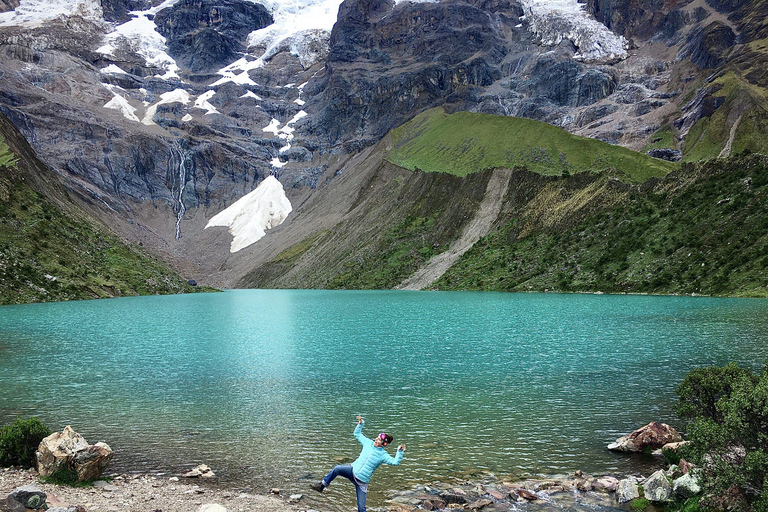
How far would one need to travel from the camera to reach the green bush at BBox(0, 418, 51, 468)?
20.1m

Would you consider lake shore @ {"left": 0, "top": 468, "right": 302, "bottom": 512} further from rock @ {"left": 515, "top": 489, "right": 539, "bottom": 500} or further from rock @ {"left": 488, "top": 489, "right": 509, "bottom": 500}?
rock @ {"left": 515, "top": 489, "right": 539, "bottom": 500}

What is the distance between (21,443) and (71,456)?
120 inches

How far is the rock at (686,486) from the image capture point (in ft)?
52.6

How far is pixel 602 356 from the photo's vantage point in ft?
130

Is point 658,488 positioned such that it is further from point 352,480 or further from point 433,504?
point 352,480

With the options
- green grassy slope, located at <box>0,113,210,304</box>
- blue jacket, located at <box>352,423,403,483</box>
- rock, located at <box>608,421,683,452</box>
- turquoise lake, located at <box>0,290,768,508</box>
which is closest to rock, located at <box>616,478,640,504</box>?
turquoise lake, located at <box>0,290,768,508</box>

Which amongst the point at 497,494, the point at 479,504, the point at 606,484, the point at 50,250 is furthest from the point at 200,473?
the point at 50,250

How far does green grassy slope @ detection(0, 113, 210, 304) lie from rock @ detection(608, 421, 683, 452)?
10762 cm

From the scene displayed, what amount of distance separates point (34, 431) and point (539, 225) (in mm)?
130051

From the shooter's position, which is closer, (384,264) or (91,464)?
(91,464)

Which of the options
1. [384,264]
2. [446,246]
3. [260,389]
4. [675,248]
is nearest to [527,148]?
[446,246]

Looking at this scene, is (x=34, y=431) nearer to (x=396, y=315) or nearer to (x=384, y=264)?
(x=396, y=315)

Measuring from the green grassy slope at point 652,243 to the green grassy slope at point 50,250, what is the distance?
3306 inches

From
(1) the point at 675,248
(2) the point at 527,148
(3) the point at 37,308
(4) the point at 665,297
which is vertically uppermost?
(2) the point at 527,148
